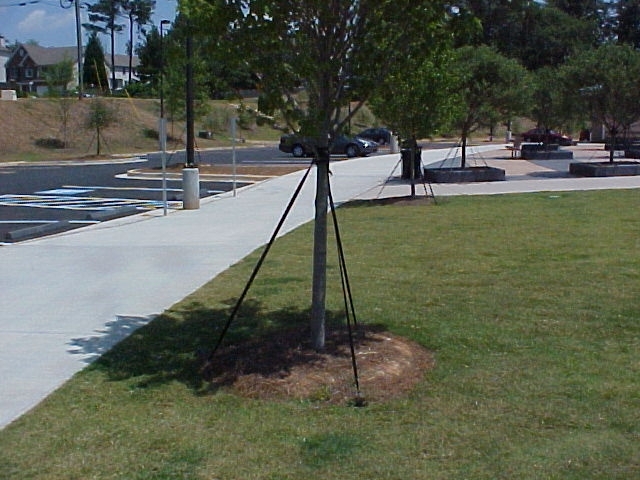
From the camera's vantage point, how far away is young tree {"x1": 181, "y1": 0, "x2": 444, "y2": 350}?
5.86 meters

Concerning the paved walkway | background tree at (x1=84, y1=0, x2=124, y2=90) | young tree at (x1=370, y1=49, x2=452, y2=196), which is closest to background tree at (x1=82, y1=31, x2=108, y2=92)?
background tree at (x1=84, y1=0, x2=124, y2=90)

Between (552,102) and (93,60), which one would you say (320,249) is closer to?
(552,102)

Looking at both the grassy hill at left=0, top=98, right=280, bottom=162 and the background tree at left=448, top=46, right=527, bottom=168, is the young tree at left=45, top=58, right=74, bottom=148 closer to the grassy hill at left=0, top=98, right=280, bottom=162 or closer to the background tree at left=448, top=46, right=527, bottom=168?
the grassy hill at left=0, top=98, right=280, bottom=162

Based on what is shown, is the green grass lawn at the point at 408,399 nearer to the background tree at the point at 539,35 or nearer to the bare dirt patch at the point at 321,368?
the bare dirt patch at the point at 321,368

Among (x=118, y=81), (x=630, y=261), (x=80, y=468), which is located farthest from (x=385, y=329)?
(x=118, y=81)

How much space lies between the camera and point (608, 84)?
26438 mm

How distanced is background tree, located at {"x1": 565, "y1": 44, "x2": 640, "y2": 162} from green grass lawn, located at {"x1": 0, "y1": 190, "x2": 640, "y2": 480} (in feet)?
58.5

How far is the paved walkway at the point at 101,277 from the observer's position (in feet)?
21.5

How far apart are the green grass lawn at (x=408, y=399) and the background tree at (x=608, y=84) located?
58.5ft

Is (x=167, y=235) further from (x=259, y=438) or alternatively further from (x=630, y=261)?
(x=259, y=438)

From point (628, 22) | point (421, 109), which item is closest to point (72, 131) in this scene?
point (421, 109)

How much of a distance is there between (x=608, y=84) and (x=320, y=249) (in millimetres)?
22577

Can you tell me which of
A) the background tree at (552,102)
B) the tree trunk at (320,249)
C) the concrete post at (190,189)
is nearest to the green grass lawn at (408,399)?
the tree trunk at (320,249)

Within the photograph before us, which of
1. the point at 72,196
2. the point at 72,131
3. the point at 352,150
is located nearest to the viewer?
the point at 72,196
